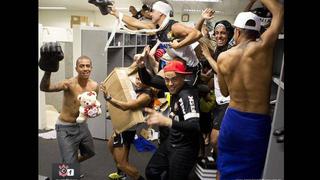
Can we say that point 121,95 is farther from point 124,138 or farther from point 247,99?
point 247,99

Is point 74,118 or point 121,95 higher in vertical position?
point 121,95

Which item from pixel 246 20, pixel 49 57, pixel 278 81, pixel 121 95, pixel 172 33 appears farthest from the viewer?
pixel 121 95

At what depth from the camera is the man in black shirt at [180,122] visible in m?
1.37

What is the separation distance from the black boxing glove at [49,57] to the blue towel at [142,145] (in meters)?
0.58

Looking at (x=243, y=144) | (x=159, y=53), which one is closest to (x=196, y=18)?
(x=159, y=53)

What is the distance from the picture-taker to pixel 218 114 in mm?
1397

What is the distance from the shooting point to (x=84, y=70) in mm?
1678

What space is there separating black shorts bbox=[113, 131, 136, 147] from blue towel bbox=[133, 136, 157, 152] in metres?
0.03

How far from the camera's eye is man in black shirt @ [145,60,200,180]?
137 centimetres

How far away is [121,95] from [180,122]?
41cm

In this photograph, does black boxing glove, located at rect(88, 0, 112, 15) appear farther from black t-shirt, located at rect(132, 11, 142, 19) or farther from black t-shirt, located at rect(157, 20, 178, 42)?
black t-shirt, located at rect(157, 20, 178, 42)

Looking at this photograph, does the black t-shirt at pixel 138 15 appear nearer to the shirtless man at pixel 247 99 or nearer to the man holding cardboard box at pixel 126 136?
the man holding cardboard box at pixel 126 136
